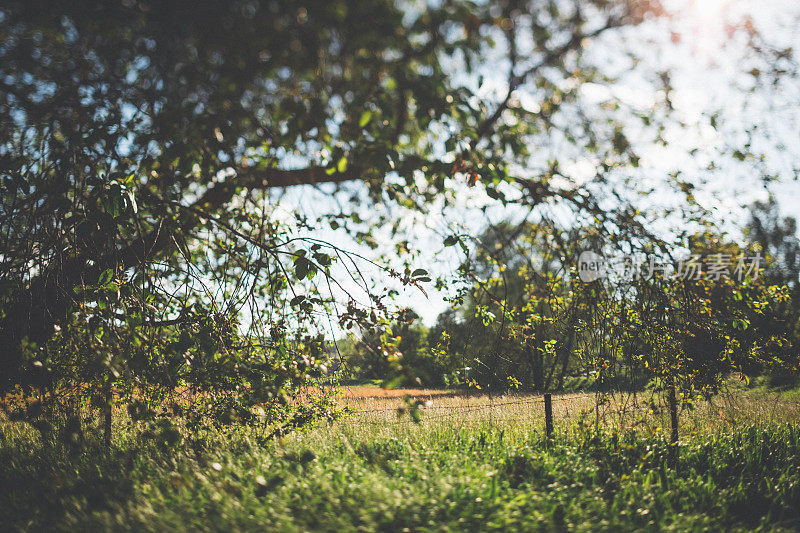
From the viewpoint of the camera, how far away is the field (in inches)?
124

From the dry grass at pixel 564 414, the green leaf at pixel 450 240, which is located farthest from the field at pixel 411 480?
the green leaf at pixel 450 240

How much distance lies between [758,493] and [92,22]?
23.3 ft

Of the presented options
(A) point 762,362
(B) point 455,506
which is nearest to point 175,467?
(B) point 455,506

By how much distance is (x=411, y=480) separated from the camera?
4180 mm

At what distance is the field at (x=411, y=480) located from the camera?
3.15 metres

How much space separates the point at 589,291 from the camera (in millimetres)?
4531

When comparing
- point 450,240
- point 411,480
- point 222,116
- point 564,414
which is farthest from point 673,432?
point 222,116

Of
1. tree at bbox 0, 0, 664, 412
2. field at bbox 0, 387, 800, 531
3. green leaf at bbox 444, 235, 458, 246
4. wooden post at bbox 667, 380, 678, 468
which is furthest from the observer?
wooden post at bbox 667, 380, 678, 468

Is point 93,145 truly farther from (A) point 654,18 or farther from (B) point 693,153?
(B) point 693,153

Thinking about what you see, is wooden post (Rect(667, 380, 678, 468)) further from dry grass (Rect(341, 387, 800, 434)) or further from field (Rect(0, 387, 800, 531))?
dry grass (Rect(341, 387, 800, 434))

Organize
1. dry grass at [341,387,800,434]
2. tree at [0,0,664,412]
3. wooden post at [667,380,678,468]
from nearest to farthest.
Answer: tree at [0,0,664,412] < wooden post at [667,380,678,468] < dry grass at [341,387,800,434]

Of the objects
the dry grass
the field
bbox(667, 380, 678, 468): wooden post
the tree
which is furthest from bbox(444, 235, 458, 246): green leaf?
the dry grass

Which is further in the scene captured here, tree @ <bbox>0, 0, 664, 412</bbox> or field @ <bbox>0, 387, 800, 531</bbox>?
field @ <bbox>0, 387, 800, 531</bbox>

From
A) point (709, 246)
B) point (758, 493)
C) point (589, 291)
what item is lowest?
point (758, 493)
